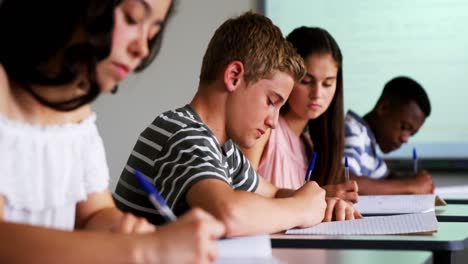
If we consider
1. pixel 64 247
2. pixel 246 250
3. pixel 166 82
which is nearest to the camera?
pixel 64 247

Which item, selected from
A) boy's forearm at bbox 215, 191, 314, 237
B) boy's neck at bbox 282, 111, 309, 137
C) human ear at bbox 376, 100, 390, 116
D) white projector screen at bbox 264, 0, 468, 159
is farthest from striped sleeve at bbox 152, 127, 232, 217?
white projector screen at bbox 264, 0, 468, 159

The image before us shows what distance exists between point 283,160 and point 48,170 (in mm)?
1615

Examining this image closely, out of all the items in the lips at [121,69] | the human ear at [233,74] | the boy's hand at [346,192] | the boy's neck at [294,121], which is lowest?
the boy's hand at [346,192]

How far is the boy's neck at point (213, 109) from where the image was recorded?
205cm

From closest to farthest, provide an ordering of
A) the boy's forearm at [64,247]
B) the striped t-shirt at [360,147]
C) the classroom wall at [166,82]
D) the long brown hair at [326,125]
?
the boy's forearm at [64,247] < the long brown hair at [326,125] < the striped t-shirt at [360,147] < the classroom wall at [166,82]

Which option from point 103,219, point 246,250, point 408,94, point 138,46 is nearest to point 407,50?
point 408,94

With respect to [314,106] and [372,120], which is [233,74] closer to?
[314,106]

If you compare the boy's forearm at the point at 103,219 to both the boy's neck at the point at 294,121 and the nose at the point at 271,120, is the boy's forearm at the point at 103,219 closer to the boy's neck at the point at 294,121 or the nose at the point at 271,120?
the nose at the point at 271,120

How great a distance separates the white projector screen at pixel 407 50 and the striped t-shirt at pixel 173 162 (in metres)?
2.51

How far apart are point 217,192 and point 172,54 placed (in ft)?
10.1

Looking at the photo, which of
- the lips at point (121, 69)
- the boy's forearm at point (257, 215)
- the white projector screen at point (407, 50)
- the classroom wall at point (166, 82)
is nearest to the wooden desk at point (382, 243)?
the boy's forearm at point (257, 215)

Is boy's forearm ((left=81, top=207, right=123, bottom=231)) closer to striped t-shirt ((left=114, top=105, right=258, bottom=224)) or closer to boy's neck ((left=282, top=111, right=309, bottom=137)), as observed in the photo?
striped t-shirt ((left=114, top=105, right=258, bottom=224))

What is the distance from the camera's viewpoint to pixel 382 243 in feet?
5.38

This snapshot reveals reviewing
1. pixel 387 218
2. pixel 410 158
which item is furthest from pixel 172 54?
pixel 387 218
